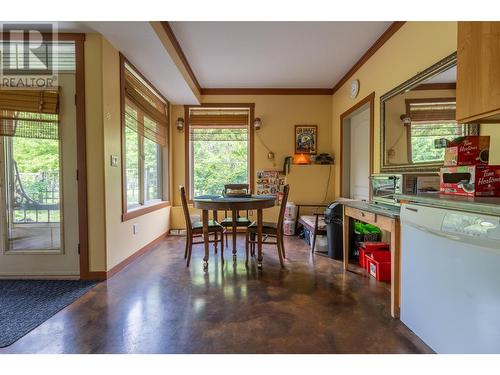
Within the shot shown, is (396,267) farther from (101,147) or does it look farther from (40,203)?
(40,203)

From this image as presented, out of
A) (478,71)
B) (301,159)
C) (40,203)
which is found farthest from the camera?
(301,159)

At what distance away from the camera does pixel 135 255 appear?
11.0ft

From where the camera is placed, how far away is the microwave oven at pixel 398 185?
6.97 feet

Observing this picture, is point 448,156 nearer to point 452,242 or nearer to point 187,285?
point 452,242

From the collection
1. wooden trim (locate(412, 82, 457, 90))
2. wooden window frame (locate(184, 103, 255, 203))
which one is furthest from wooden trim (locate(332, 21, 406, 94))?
wooden window frame (locate(184, 103, 255, 203))

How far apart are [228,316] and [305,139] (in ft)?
12.2

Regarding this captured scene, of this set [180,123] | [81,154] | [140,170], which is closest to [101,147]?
[81,154]

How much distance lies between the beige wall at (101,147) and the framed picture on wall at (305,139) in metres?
3.15

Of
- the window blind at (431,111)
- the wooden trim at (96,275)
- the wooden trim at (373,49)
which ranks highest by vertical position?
the wooden trim at (373,49)

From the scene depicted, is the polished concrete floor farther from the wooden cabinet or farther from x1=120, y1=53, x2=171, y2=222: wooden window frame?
the wooden cabinet

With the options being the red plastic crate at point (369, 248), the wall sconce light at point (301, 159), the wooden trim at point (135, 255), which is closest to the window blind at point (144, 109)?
the wooden trim at point (135, 255)

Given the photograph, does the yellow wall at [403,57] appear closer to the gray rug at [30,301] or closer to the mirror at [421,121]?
the mirror at [421,121]

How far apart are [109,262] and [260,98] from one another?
3690 millimetres

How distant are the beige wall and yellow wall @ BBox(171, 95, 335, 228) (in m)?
2.11
